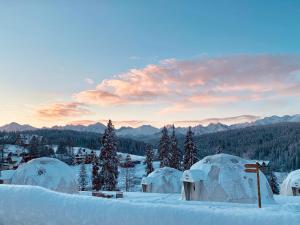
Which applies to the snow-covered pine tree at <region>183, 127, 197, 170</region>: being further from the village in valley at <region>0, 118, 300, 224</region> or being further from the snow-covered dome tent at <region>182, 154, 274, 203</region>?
the snow-covered dome tent at <region>182, 154, 274, 203</region>

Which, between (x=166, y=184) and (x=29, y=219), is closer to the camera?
(x=29, y=219)

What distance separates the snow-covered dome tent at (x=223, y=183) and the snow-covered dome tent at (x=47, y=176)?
9985 millimetres

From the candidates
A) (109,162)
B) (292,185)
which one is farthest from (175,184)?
(292,185)

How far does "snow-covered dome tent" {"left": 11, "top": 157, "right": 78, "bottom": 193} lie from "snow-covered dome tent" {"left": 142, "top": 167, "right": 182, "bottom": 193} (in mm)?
13858

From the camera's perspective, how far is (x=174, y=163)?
5959 centimetres

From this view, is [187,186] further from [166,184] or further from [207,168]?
[166,184]

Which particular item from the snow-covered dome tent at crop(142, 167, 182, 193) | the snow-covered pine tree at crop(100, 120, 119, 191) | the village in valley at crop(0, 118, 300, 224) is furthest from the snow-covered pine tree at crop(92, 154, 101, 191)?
the snow-covered dome tent at crop(142, 167, 182, 193)

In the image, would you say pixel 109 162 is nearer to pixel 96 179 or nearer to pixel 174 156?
pixel 96 179

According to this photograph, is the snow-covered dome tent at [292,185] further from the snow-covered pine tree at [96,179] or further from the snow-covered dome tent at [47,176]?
the snow-covered pine tree at [96,179]

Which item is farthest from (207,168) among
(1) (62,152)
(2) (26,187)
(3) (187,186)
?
(1) (62,152)

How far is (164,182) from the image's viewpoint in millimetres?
42844

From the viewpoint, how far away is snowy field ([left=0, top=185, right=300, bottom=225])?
7.35 meters

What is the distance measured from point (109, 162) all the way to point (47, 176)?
1959 cm

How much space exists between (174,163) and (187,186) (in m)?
34.3
